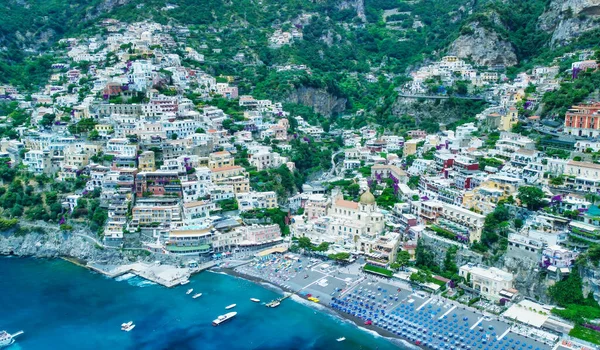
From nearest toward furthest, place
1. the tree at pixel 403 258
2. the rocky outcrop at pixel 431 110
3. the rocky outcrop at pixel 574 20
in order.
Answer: the tree at pixel 403 258
the rocky outcrop at pixel 431 110
the rocky outcrop at pixel 574 20

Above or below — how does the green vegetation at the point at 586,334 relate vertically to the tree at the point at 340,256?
below

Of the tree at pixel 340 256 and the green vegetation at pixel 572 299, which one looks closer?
the green vegetation at pixel 572 299

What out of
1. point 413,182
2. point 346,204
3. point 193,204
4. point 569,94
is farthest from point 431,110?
point 193,204

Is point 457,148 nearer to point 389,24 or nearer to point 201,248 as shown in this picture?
point 201,248

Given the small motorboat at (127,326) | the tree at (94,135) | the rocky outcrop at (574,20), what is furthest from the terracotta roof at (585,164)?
the tree at (94,135)

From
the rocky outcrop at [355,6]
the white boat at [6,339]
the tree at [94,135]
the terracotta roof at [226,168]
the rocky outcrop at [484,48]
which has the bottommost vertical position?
the white boat at [6,339]

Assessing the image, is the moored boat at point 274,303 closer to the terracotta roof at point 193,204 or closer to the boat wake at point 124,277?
the boat wake at point 124,277

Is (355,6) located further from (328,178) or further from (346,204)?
(346,204)

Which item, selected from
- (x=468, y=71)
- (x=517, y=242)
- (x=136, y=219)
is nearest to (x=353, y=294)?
(x=517, y=242)

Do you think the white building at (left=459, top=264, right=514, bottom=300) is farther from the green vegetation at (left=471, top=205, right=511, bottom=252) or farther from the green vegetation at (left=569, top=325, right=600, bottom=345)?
the green vegetation at (left=569, top=325, right=600, bottom=345)
